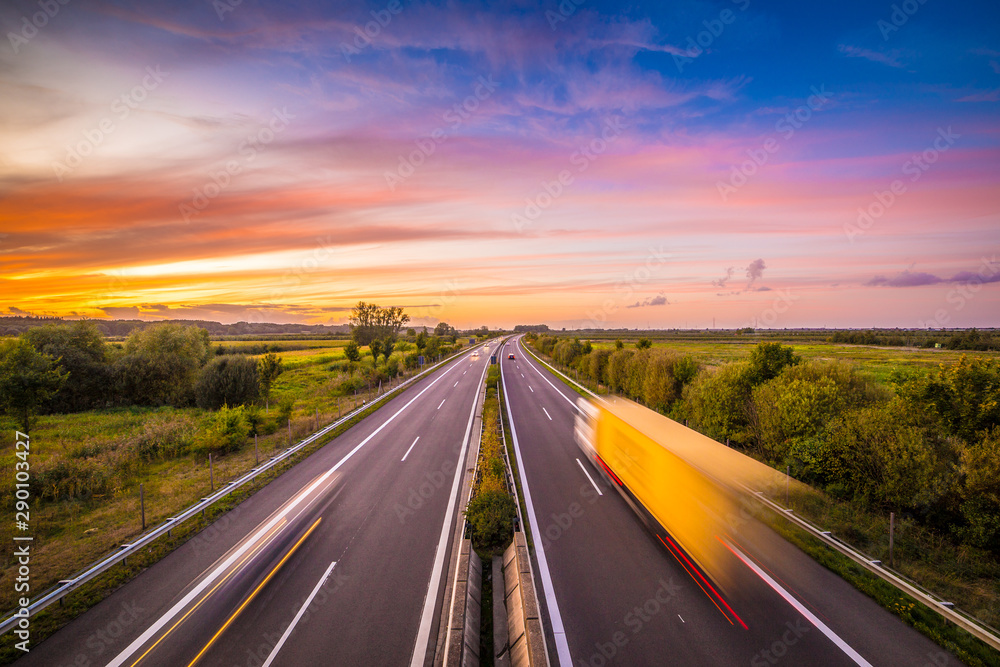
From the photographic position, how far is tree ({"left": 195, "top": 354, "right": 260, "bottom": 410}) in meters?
29.2

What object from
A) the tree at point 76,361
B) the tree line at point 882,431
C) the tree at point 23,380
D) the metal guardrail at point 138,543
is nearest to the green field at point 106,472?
the metal guardrail at point 138,543

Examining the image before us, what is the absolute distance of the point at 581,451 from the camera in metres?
17.8

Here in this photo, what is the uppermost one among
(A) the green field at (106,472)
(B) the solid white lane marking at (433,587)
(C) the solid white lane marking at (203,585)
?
(B) the solid white lane marking at (433,587)

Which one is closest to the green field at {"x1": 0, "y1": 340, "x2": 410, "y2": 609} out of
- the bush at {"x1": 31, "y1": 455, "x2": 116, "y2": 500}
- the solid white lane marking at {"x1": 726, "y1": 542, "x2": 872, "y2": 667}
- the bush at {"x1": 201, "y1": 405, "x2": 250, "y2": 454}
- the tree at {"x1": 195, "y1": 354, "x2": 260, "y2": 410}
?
the bush at {"x1": 31, "y1": 455, "x2": 116, "y2": 500}

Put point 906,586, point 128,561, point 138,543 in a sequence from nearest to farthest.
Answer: point 906,586, point 128,561, point 138,543

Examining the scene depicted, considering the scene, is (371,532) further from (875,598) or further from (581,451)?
(875,598)

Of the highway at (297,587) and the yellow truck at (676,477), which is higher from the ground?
the yellow truck at (676,477)

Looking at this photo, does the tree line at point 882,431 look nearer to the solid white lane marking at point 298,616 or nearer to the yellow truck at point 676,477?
the yellow truck at point 676,477

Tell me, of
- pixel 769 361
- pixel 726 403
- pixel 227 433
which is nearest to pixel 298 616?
pixel 227 433

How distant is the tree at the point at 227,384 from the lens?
2916cm

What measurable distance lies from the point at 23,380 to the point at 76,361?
14446 millimetres

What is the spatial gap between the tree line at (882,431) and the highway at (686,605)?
358 cm

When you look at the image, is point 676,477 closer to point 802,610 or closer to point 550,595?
point 802,610

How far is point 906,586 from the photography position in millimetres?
7879
